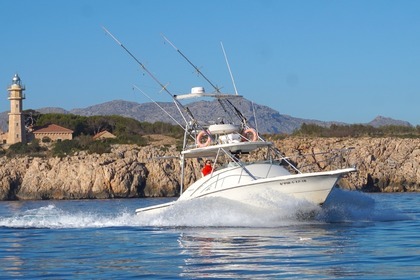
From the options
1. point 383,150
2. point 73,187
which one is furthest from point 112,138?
point 383,150

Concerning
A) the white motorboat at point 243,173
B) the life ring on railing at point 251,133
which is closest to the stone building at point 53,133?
the white motorboat at point 243,173

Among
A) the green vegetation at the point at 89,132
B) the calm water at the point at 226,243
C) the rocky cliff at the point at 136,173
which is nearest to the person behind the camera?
the calm water at the point at 226,243

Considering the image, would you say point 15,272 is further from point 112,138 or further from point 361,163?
point 112,138

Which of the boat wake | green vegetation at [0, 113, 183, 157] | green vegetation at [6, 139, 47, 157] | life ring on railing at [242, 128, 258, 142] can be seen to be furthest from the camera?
green vegetation at [6, 139, 47, 157]

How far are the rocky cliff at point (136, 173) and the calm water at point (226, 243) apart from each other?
95.5ft

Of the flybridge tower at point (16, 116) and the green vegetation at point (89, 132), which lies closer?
the green vegetation at point (89, 132)

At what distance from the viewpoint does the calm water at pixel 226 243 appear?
1539 centimetres

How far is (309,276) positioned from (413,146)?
52.7 meters

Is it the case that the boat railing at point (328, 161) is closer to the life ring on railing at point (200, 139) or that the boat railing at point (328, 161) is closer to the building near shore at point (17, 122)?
the life ring on railing at point (200, 139)

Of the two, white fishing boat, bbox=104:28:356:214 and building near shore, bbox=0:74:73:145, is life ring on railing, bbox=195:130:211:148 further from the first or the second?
building near shore, bbox=0:74:73:145

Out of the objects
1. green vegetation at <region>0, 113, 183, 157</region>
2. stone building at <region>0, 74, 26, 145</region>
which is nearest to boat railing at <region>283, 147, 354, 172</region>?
green vegetation at <region>0, 113, 183, 157</region>

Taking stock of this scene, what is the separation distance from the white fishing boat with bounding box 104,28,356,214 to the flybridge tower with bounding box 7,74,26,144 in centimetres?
6750

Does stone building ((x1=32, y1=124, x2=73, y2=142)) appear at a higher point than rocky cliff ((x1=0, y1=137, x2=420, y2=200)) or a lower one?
higher

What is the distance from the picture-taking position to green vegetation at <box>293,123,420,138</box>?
81.6 metres
